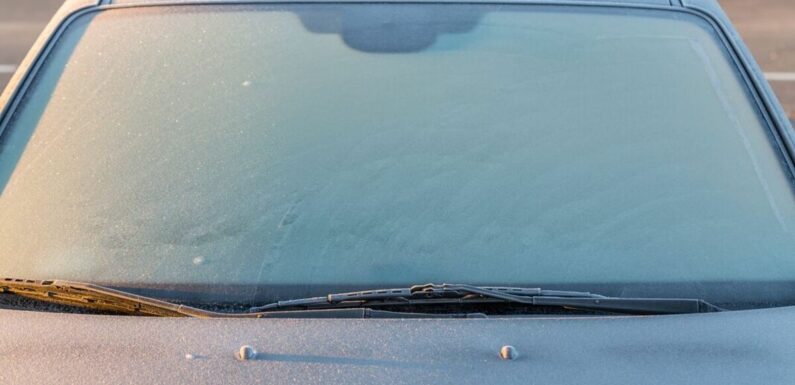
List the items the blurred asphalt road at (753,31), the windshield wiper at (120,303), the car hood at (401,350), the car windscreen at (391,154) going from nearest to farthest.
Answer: the car hood at (401,350), the windshield wiper at (120,303), the car windscreen at (391,154), the blurred asphalt road at (753,31)

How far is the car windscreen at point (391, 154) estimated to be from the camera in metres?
2.05

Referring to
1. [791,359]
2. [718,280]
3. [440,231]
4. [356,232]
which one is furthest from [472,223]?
[791,359]

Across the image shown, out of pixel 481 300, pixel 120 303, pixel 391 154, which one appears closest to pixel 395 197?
pixel 391 154

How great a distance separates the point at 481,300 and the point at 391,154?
45 centimetres

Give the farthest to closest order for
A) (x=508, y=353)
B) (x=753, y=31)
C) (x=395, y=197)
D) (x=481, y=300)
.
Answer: (x=753, y=31) → (x=395, y=197) → (x=481, y=300) → (x=508, y=353)

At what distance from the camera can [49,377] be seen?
1.76 m

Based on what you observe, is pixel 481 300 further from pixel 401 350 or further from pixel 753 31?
pixel 753 31

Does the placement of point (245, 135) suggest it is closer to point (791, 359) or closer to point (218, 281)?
point (218, 281)

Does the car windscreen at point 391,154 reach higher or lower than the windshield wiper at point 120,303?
higher

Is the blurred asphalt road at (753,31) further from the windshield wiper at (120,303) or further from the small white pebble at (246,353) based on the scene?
the small white pebble at (246,353)

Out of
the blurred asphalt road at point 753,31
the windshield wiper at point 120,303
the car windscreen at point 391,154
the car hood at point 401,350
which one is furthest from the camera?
the blurred asphalt road at point 753,31

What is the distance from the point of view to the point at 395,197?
2.15 meters

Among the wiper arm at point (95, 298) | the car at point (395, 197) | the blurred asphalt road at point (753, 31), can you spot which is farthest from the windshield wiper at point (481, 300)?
the blurred asphalt road at point (753, 31)

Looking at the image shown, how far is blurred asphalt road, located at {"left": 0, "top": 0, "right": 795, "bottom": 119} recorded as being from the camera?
6.68m
